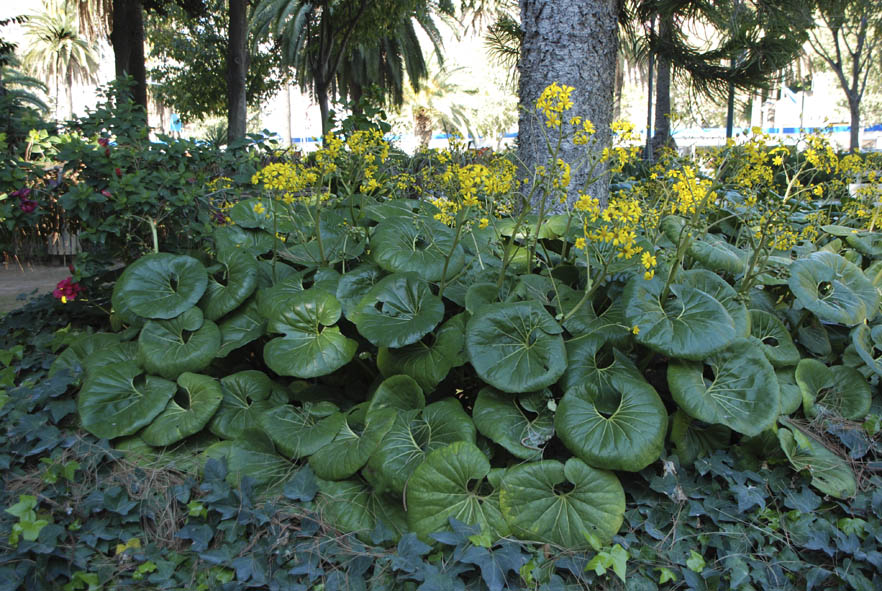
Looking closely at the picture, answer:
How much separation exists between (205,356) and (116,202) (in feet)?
3.44

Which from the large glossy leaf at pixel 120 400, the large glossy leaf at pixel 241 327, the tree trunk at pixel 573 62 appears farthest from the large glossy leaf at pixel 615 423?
the tree trunk at pixel 573 62

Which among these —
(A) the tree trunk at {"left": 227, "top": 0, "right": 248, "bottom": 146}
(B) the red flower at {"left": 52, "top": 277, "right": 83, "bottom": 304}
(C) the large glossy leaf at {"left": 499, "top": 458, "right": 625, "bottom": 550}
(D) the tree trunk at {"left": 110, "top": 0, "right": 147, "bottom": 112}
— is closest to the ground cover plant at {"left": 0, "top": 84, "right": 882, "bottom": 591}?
(C) the large glossy leaf at {"left": 499, "top": 458, "right": 625, "bottom": 550}

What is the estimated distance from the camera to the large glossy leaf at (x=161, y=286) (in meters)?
2.48

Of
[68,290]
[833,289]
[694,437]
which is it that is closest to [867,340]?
[833,289]

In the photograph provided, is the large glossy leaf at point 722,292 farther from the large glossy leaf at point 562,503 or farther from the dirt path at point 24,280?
the dirt path at point 24,280

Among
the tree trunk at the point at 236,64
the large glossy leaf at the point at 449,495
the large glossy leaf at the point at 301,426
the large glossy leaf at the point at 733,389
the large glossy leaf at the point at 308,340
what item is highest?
the tree trunk at the point at 236,64

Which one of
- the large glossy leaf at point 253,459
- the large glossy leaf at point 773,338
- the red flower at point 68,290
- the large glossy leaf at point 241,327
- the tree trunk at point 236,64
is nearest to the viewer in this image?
the large glossy leaf at point 253,459

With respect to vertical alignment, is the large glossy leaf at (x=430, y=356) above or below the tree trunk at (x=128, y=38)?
below

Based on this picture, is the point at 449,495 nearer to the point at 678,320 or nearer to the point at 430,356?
the point at 430,356

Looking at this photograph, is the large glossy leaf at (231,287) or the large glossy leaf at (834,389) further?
the large glossy leaf at (231,287)

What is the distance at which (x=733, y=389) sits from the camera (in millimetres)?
2070

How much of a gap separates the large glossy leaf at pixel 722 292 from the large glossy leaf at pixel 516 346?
711mm

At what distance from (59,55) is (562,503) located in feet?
132

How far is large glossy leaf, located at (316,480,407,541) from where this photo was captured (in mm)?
1918
